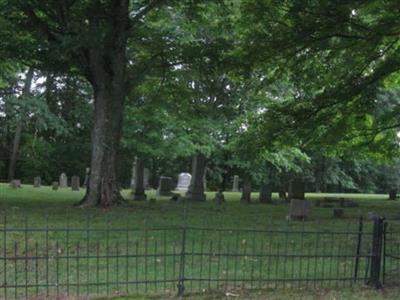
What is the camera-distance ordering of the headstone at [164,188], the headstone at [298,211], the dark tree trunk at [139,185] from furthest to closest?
the headstone at [164,188] → the dark tree trunk at [139,185] → the headstone at [298,211]

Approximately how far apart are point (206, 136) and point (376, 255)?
2436 centimetres

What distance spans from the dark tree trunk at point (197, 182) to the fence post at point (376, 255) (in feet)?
64.9

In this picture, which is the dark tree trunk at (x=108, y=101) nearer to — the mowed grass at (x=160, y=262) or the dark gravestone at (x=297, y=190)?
the mowed grass at (x=160, y=262)

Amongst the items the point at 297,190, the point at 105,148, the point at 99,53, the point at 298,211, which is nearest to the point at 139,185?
the point at 297,190

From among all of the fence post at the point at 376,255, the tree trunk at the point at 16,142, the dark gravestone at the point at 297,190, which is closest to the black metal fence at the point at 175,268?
the fence post at the point at 376,255

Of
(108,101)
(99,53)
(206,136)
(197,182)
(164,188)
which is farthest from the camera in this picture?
(206,136)

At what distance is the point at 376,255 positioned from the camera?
27.5 feet

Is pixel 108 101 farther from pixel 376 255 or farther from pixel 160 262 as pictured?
pixel 376 255

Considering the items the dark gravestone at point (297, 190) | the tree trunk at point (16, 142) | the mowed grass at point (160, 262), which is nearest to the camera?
the mowed grass at point (160, 262)

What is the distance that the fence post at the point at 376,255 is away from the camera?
329 inches

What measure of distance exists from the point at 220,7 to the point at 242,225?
30.5ft

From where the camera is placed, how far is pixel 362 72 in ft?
60.0

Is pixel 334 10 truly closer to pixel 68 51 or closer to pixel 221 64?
pixel 221 64

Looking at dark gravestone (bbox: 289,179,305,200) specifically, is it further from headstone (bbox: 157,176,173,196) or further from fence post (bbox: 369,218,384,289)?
fence post (bbox: 369,218,384,289)
